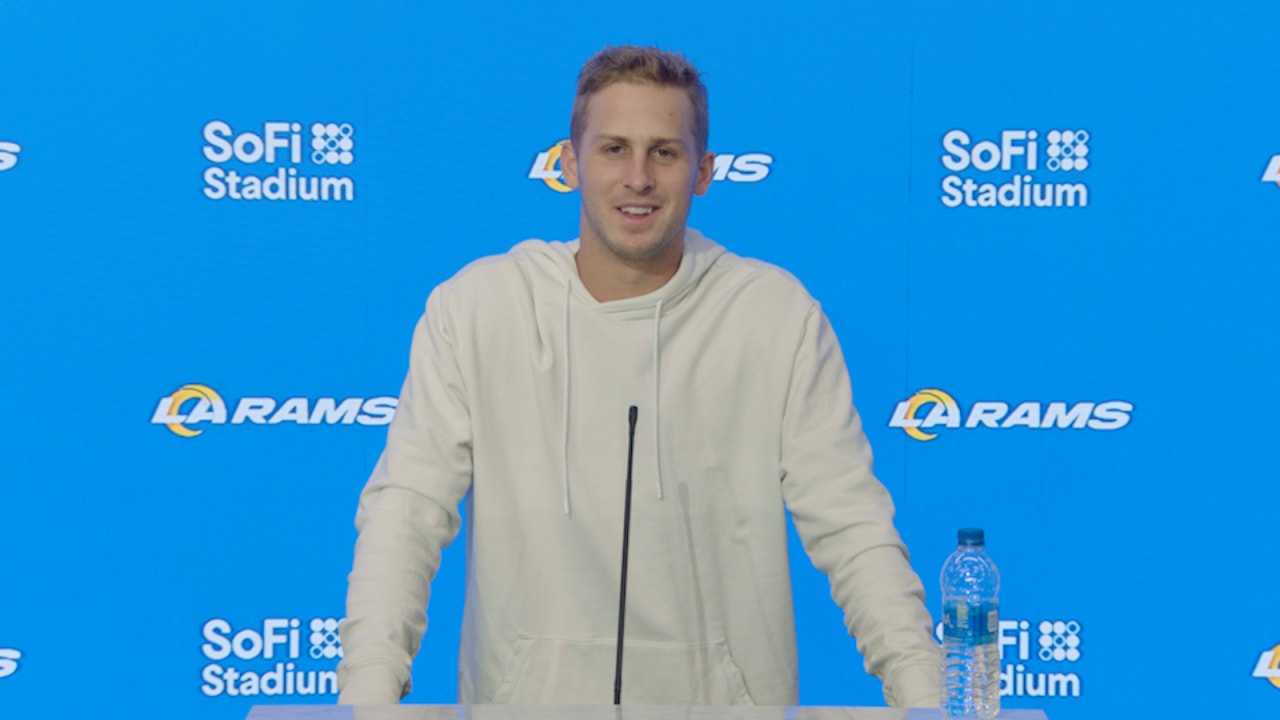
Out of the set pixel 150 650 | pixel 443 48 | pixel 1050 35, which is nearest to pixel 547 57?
pixel 443 48

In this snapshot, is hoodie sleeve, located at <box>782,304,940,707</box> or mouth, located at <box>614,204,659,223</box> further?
mouth, located at <box>614,204,659,223</box>

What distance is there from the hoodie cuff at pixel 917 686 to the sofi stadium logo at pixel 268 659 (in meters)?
2.13

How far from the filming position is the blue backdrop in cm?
379

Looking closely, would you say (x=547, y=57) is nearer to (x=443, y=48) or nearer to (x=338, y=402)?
(x=443, y=48)

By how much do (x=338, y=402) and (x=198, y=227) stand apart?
22.8 inches

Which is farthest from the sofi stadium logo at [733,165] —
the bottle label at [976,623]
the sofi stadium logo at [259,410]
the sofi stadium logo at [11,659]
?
the bottle label at [976,623]

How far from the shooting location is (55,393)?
3789mm

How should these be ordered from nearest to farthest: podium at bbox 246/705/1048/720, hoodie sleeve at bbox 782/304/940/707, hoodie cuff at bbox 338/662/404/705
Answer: podium at bbox 246/705/1048/720
hoodie cuff at bbox 338/662/404/705
hoodie sleeve at bbox 782/304/940/707

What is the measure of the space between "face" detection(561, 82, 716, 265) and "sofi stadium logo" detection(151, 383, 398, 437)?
1563 mm

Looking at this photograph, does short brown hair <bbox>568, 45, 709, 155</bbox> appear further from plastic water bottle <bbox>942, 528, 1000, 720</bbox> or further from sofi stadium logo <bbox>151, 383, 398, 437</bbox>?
sofi stadium logo <bbox>151, 383, 398, 437</bbox>

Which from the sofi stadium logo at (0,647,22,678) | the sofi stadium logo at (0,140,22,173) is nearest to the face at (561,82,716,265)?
the sofi stadium logo at (0,140,22,173)

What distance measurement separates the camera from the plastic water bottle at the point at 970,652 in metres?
1.72

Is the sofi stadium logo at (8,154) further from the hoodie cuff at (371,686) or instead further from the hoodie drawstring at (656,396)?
the hoodie cuff at (371,686)

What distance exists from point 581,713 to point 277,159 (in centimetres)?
244
